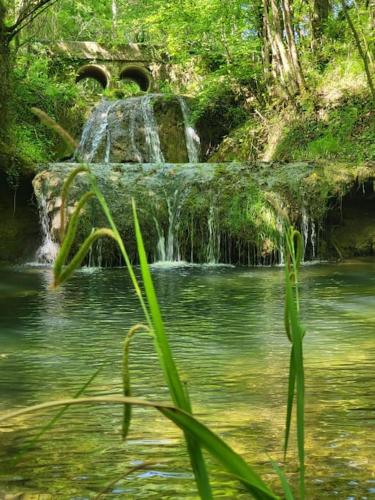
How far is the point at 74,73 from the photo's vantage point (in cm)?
2092

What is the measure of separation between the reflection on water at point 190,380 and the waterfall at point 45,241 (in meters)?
3.43

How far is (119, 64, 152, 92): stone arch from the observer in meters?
24.5

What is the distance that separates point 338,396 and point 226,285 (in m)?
4.99

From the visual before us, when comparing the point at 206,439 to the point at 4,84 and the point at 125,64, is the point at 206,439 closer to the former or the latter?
the point at 4,84

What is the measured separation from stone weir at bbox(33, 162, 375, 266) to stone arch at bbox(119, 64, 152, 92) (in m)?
13.2

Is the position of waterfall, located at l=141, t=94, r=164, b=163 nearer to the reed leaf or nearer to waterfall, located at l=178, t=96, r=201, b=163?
waterfall, located at l=178, t=96, r=201, b=163

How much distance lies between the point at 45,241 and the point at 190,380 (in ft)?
28.4

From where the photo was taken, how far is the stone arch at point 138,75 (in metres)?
24.5

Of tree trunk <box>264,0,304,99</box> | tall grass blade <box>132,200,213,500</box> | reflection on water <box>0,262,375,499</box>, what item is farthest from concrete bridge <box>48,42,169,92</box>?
tall grass blade <box>132,200,213,500</box>

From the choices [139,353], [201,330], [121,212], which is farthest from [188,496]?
[121,212]

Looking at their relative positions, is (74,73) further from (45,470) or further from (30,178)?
(45,470)

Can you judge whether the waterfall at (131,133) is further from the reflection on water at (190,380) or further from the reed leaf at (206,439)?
the reed leaf at (206,439)

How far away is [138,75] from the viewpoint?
25375 mm

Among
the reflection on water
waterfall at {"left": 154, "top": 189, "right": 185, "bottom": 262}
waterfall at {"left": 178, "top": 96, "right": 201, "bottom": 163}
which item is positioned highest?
waterfall at {"left": 178, "top": 96, "right": 201, "bottom": 163}
